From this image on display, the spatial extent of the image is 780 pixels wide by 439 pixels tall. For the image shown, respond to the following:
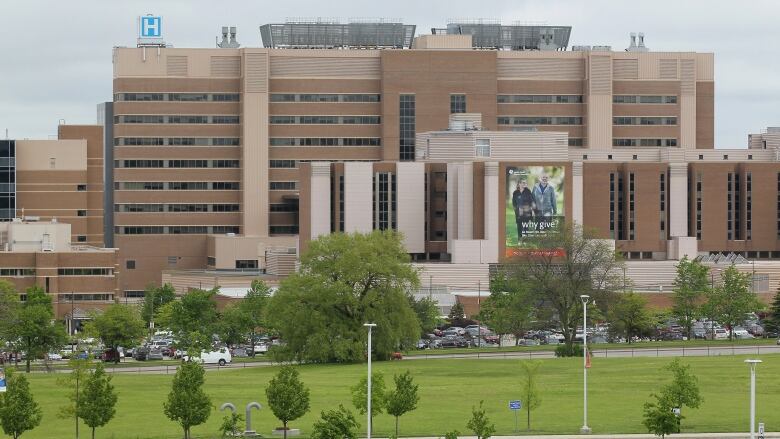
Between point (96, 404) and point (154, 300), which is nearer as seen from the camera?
point (96, 404)

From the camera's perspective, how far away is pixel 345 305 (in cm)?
12650

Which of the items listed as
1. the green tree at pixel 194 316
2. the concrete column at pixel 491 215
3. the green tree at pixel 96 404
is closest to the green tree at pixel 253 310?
the green tree at pixel 194 316

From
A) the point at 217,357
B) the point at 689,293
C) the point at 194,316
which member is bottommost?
the point at 217,357

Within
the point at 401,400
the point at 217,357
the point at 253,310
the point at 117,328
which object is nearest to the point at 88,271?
the point at 253,310

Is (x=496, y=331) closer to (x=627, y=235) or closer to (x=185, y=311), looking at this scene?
(x=185, y=311)

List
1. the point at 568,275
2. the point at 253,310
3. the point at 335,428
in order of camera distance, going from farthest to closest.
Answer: the point at 253,310
the point at 568,275
the point at 335,428

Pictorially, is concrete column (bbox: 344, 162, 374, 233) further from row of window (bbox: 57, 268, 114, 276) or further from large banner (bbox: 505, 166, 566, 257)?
row of window (bbox: 57, 268, 114, 276)

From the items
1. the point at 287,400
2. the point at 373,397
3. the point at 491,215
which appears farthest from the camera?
the point at 491,215

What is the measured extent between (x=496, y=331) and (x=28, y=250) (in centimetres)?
6157

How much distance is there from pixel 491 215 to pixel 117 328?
6036 centimetres

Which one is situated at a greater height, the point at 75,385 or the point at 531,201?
the point at 531,201

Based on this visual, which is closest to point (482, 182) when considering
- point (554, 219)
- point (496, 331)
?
point (554, 219)

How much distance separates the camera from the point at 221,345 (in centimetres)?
14862

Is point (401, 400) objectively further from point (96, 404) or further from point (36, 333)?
point (36, 333)
